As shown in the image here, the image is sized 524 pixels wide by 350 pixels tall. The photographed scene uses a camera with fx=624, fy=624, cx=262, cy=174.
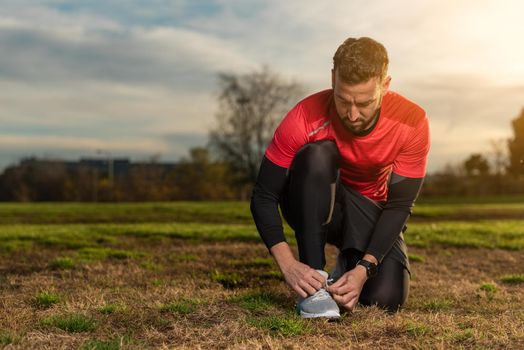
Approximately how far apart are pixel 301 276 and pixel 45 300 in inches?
93.9

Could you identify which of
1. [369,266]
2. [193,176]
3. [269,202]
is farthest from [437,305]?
[193,176]

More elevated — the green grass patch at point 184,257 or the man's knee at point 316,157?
the man's knee at point 316,157

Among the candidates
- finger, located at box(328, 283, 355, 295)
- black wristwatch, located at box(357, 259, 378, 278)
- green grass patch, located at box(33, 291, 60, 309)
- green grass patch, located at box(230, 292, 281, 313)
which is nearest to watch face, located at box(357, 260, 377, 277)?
black wristwatch, located at box(357, 259, 378, 278)

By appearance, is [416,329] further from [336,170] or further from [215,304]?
[215,304]

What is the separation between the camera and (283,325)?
13.9ft

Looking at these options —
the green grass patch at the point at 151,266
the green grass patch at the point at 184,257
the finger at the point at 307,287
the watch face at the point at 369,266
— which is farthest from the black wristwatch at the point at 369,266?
the green grass patch at the point at 184,257

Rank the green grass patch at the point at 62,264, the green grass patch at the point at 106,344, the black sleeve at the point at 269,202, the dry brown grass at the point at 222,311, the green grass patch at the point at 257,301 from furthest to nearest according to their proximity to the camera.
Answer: the green grass patch at the point at 62,264
the green grass patch at the point at 257,301
the black sleeve at the point at 269,202
the dry brown grass at the point at 222,311
the green grass patch at the point at 106,344

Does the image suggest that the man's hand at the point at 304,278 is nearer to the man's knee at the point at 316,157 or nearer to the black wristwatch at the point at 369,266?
the black wristwatch at the point at 369,266

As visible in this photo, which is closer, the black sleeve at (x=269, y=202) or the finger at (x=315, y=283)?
the finger at (x=315, y=283)

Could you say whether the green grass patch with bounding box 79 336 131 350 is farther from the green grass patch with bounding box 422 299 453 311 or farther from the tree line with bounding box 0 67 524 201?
the tree line with bounding box 0 67 524 201

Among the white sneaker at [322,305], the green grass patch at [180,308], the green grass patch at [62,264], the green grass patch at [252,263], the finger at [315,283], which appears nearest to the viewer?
the finger at [315,283]

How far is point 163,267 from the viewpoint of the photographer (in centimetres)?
805

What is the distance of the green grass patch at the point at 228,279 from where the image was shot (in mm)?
6562

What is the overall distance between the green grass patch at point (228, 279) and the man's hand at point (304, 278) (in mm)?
2237
